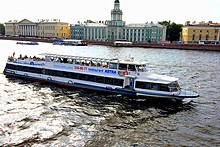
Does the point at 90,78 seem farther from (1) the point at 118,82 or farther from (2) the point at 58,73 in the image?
(2) the point at 58,73

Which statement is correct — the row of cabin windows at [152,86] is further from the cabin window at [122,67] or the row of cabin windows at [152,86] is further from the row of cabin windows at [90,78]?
the cabin window at [122,67]

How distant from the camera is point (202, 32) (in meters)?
97.5

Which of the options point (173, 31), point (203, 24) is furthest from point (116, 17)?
point (203, 24)

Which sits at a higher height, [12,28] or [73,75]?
[12,28]

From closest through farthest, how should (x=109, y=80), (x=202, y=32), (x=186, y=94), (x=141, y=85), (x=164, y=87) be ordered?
(x=186, y=94)
(x=164, y=87)
(x=141, y=85)
(x=109, y=80)
(x=202, y=32)

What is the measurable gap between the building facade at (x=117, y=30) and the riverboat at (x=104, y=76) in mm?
86600

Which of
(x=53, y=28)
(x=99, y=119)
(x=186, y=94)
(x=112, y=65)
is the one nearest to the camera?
(x=99, y=119)

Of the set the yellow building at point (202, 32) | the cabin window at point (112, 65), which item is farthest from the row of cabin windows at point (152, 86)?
the yellow building at point (202, 32)

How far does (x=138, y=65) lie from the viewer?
880 inches

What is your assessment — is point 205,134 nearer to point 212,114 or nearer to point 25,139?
point 212,114

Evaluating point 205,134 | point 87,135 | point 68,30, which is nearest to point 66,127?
point 87,135

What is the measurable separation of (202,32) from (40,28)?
83.8 metres

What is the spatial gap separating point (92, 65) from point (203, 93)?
1058 centimetres

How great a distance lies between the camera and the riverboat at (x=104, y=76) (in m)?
21.2
